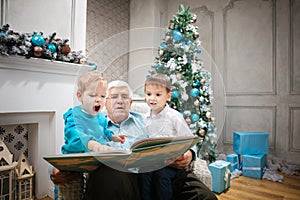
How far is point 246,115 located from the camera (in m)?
3.04

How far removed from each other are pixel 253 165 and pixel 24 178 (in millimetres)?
2259

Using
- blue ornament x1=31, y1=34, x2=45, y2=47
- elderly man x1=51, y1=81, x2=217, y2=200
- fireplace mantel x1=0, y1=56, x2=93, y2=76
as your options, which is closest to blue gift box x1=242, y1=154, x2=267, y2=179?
elderly man x1=51, y1=81, x2=217, y2=200

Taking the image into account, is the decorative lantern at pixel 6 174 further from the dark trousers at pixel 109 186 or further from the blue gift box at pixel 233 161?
the blue gift box at pixel 233 161

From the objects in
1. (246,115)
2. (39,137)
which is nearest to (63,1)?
(39,137)

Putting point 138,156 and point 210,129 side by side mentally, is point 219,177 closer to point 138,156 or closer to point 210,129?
point 210,129

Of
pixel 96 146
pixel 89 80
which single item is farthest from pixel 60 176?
pixel 89 80

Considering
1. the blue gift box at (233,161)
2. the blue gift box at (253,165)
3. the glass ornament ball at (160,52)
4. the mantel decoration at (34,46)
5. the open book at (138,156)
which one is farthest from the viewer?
the blue gift box at (233,161)

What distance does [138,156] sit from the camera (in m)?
0.57

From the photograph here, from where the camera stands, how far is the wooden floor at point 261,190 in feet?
6.01

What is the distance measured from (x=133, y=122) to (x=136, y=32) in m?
0.28

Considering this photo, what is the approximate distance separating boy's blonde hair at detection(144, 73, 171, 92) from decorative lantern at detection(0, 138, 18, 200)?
132 cm

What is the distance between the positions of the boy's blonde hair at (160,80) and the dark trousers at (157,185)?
0.41m

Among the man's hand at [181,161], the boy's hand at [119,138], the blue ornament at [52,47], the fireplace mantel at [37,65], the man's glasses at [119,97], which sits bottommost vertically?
the man's hand at [181,161]

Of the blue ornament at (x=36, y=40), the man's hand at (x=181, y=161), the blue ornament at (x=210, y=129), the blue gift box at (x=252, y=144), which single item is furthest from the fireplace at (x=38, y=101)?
the blue gift box at (x=252, y=144)
